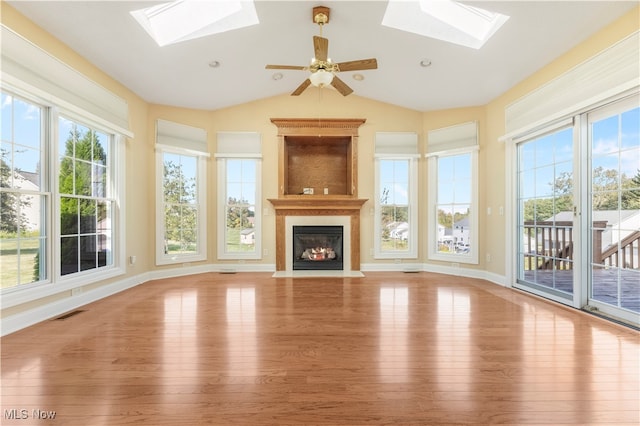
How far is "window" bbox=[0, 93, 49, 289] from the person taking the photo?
253cm

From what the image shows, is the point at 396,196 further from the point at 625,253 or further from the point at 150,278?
the point at 150,278

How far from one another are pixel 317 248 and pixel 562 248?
3581 mm

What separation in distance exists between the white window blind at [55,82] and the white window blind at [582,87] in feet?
17.6

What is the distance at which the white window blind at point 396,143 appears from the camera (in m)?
5.16

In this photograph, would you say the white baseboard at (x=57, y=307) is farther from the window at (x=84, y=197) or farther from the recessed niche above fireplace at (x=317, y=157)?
the recessed niche above fireplace at (x=317, y=157)

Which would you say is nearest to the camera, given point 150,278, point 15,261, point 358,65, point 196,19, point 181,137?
point 15,261

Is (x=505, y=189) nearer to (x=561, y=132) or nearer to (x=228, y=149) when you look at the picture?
(x=561, y=132)

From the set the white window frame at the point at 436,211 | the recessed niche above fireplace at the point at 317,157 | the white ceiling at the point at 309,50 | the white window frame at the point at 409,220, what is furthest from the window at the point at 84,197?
the white window frame at the point at 436,211

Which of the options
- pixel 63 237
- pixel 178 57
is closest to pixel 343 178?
pixel 178 57

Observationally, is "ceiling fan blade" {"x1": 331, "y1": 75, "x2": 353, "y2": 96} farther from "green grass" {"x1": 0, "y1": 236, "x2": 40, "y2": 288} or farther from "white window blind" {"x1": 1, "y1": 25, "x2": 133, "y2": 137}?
"green grass" {"x1": 0, "y1": 236, "x2": 40, "y2": 288}

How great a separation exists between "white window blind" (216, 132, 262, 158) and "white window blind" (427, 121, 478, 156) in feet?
10.2

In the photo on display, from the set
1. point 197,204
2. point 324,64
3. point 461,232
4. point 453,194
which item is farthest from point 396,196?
point 197,204

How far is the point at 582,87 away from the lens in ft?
9.68

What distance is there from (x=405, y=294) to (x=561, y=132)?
2.70 m
